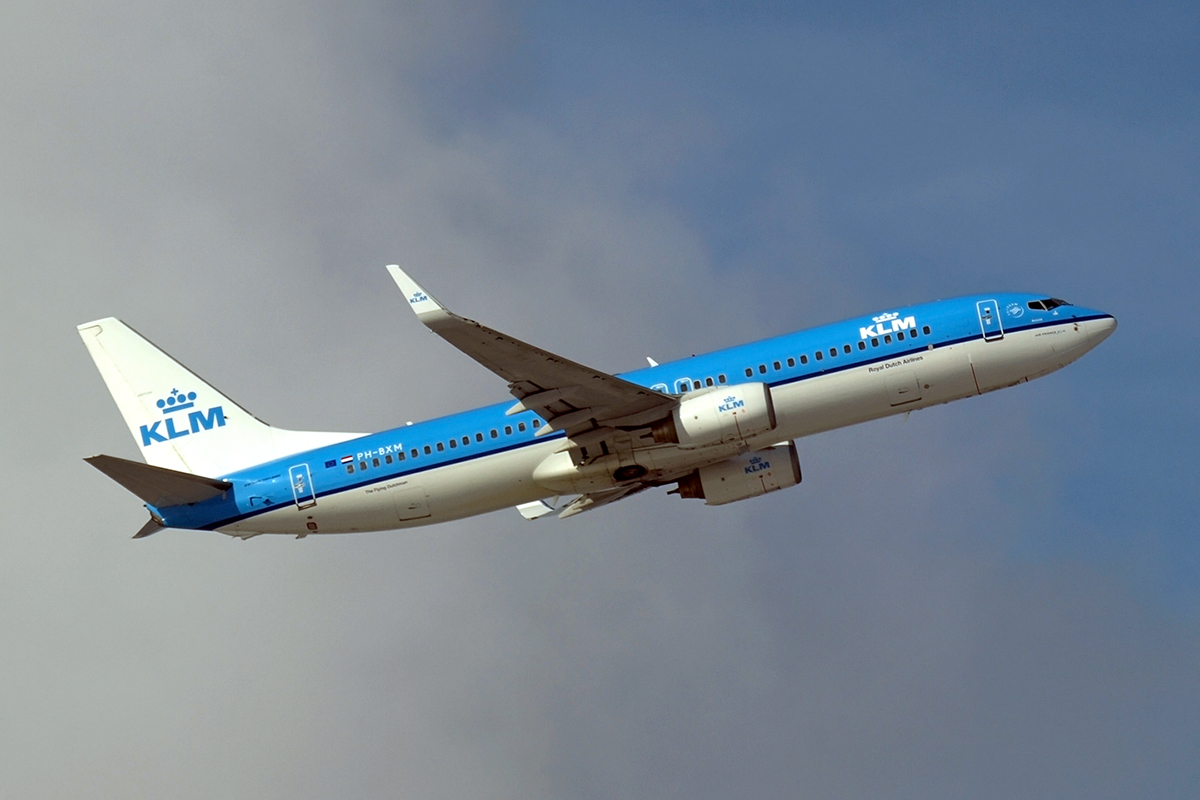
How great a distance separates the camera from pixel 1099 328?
5506cm

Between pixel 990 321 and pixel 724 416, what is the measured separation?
1093 cm

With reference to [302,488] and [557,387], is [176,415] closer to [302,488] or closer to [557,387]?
[302,488]

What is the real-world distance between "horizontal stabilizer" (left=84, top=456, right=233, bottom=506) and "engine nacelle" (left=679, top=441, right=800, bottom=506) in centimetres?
1859

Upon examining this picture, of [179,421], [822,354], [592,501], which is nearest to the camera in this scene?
[822,354]

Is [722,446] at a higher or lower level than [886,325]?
lower

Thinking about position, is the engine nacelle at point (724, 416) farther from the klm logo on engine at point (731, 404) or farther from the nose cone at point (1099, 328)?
the nose cone at point (1099, 328)

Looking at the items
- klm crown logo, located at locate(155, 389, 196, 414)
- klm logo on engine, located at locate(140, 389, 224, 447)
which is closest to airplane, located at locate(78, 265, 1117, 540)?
klm logo on engine, located at locate(140, 389, 224, 447)

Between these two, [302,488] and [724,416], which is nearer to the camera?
[724,416]

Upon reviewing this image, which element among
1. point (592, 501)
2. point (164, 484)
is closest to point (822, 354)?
point (592, 501)

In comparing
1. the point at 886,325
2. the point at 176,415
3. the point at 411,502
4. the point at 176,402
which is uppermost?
the point at 176,402

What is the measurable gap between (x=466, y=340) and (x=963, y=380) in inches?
731

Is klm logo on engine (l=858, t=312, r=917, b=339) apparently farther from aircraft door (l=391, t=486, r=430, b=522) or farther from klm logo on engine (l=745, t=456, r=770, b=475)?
aircraft door (l=391, t=486, r=430, b=522)

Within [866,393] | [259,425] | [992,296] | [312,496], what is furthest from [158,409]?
[992,296]

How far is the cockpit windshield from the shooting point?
180 feet
